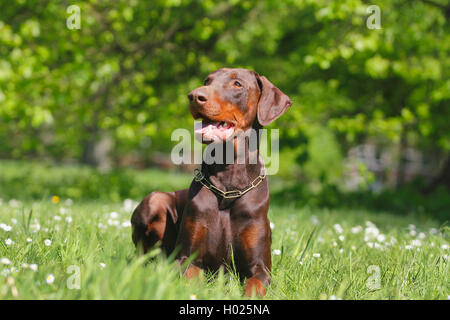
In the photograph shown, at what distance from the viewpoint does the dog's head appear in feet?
9.21

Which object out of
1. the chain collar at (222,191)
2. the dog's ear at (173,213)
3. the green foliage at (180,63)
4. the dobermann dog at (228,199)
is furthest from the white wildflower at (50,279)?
the green foliage at (180,63)

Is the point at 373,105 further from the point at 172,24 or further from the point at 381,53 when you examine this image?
the point at 172,24

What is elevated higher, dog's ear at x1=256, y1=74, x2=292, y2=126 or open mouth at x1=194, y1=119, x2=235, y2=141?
dog's ear at x1=256, y1=74, x2=292, y2=126

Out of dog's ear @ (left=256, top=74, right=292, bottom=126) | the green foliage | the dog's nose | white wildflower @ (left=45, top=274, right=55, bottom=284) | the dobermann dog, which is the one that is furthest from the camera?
the green foliage

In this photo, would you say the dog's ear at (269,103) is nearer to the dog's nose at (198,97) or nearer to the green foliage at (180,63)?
the dog's nose at (198,97)

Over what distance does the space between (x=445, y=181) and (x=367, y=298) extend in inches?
366

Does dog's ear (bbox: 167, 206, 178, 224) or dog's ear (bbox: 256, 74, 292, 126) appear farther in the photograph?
A: dog's ear (bbox: 167, 206, 178, 224)

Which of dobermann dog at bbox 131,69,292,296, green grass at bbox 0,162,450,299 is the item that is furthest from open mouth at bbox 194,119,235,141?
green grass at bbox 0,162,450,299

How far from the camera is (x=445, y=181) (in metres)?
10.7

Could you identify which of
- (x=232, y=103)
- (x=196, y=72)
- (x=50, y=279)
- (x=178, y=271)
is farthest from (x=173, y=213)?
(x=196, y=72)

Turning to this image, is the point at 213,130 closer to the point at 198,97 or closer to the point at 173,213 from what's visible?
the point at 198,97

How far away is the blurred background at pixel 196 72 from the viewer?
7219mm

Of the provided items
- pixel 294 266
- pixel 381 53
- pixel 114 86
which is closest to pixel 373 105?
pixel 381 53

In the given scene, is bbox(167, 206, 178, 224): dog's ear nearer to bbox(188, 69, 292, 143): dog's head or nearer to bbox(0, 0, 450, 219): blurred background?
bbox(188, 69, 292, 143): dog's head
